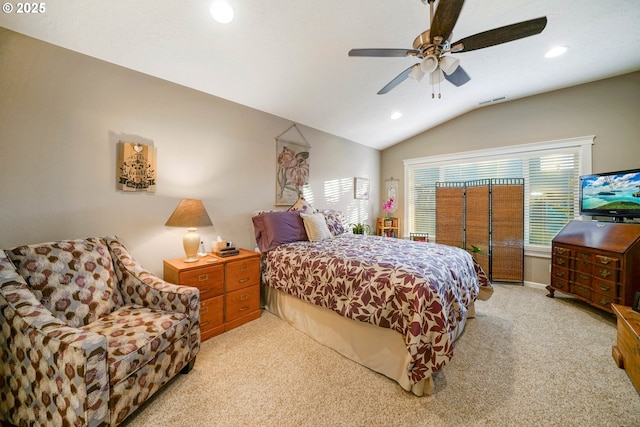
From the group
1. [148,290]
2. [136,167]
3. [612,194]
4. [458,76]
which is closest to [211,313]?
[148,290]

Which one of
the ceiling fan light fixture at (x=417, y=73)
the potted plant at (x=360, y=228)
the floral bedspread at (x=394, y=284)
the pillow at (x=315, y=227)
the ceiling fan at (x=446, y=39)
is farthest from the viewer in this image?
the potted plant at (x=360, y=228)

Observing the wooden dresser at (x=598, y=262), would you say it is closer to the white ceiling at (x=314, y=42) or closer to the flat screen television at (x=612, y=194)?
the flat screen television at (x=612, y=194)

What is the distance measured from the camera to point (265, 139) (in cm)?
320

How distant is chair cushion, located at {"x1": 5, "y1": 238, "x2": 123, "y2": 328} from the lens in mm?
1455

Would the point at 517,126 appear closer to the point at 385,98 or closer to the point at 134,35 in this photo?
the point at 385,98

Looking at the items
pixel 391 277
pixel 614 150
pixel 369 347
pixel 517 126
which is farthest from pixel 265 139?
pixel 614 150

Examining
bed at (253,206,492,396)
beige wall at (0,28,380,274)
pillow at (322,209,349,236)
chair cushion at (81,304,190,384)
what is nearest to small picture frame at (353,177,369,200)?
pillow at (322,209,349,236)

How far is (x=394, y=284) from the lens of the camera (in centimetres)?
164

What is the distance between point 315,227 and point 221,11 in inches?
86.3

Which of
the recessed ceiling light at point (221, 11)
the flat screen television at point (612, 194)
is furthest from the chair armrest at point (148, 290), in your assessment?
the flat screen television at point (612, 194)

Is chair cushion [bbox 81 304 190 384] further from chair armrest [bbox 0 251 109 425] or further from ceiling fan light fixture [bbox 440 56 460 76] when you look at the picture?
ceiling fan light fixture [bbox 440 56 460 76]

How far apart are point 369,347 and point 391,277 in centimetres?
62

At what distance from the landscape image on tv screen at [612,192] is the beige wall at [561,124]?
440 millimetres

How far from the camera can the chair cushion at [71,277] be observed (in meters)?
1.46
